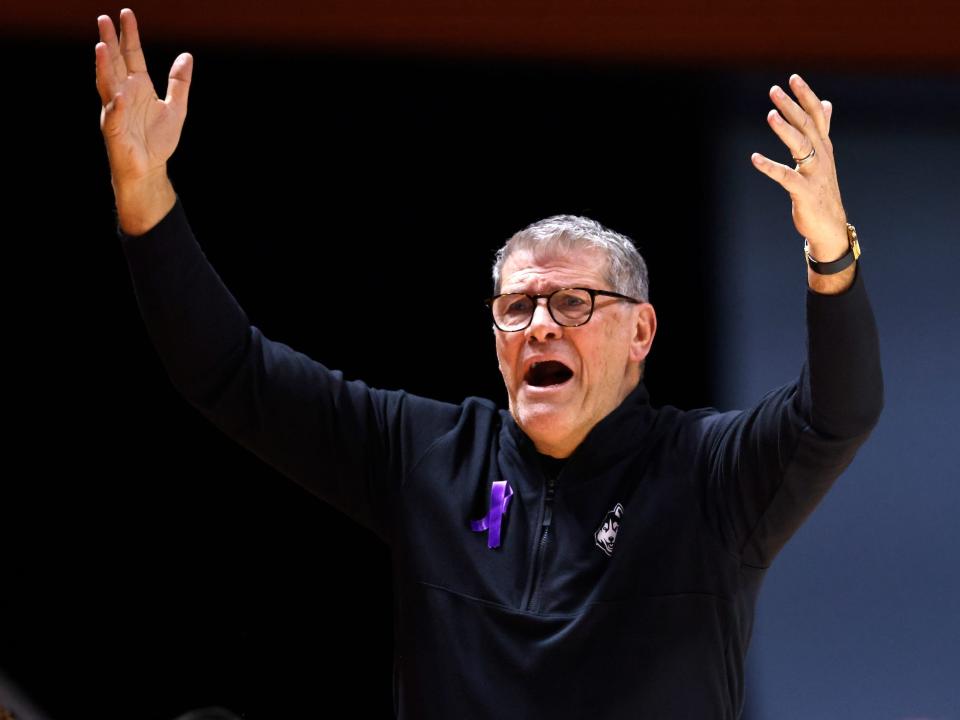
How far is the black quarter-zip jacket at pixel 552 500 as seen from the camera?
151 centimetres

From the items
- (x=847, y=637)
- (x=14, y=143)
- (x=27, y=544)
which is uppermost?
(x=14, y=143)

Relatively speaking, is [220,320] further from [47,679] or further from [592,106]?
[592,106]

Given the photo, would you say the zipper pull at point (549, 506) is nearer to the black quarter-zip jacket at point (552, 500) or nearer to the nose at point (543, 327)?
the black quarter-zip jacket at point (552, 500)

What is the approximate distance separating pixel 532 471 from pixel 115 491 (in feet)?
3.52

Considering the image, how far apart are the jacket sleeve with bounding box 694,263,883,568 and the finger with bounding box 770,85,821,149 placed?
0.17 metres

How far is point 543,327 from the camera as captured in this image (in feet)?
5.68

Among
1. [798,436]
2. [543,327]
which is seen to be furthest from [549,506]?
[798,436]

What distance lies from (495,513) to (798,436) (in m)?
0.44

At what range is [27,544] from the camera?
2381mm

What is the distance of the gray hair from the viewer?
1791 millimetres

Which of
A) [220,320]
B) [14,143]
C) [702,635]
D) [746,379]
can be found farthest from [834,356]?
[14,143]

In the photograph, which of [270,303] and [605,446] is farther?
[270,303]

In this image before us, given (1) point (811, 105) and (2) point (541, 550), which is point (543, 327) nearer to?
(2) point (541, 550)

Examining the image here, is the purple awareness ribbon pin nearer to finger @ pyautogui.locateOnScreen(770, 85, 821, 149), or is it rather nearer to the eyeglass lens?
the eyeglass lens
